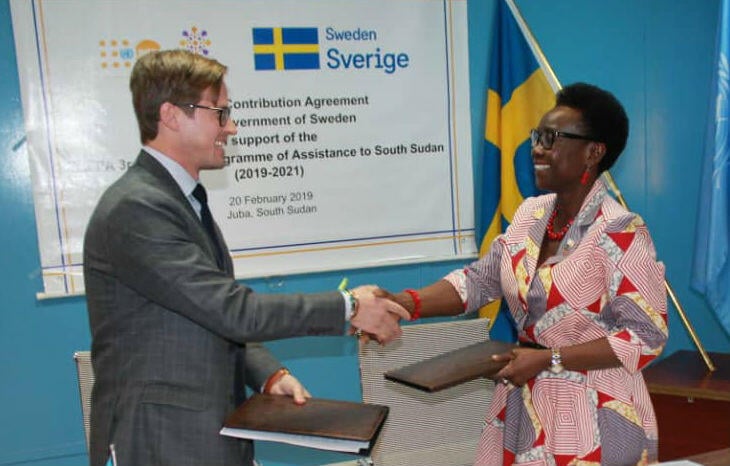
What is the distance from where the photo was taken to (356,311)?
5.06 ft

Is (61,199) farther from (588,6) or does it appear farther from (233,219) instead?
(588,6)

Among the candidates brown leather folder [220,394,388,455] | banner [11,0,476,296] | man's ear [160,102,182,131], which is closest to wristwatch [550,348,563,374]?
brown leather folder [220,394,388,455]

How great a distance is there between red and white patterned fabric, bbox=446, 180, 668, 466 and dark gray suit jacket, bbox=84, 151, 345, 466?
63cm

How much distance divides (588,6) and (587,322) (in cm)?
237

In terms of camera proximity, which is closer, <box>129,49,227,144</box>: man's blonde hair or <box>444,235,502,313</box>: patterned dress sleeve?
<box>129,49,227,144</box>: man's blonde hair

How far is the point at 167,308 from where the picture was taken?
4.39 feet

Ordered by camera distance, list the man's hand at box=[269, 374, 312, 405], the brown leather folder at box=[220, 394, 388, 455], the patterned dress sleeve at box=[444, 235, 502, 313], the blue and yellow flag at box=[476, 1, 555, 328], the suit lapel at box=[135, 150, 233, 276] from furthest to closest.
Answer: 1. the blue and yellow flag at box=[476, 1, 555, 328]
2. the patterned dress sleeve at box=[444, 235, 502, 313]
3. the man's hand at box=[269, 374, 312, 405]
4. the suit lapel at box=[135, 150, 233, 276]
5. the brown leather folder at box=[220, 394, 388, 455]

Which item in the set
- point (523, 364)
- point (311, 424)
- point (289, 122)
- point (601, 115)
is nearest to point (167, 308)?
point (311, 424)

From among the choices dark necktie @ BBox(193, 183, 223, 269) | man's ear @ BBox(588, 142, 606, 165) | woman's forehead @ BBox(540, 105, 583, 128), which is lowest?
dark necktie @ BBox(193, 183, 223, 269)

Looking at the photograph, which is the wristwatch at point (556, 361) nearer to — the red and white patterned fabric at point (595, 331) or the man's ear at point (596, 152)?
the red and white patterned fabric at point (595, 331)

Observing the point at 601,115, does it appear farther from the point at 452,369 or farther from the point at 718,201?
the point at 718,201

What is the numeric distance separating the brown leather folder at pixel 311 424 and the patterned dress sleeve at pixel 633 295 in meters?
0.59

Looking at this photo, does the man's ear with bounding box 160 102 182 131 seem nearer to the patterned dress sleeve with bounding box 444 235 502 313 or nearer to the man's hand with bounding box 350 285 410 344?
the man's hand with bounding box 350 285 410 344

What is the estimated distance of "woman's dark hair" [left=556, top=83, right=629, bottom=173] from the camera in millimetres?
1768
